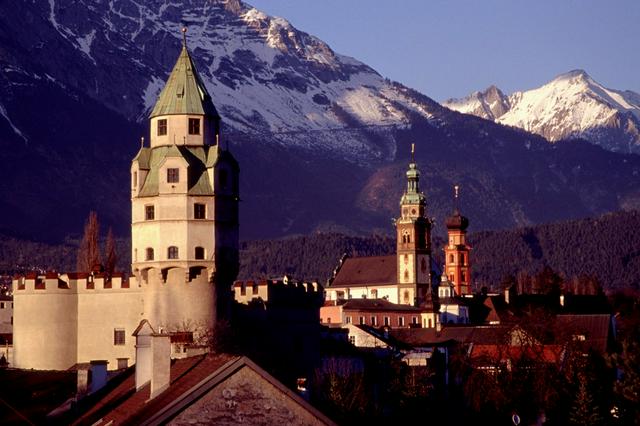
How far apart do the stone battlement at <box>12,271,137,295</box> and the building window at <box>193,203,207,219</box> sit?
192 inches

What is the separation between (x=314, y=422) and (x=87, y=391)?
47.8 ft

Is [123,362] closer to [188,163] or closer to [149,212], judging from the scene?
[149,212]

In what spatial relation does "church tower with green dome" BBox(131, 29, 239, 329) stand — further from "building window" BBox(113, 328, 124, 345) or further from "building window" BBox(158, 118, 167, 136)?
"building window" BBox(113, 328, 124, 345)

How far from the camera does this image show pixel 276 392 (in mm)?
43062

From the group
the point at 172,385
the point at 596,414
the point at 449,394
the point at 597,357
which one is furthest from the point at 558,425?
the point at 172,385

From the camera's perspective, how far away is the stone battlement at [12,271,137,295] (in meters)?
95.7

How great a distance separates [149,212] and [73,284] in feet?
18.2

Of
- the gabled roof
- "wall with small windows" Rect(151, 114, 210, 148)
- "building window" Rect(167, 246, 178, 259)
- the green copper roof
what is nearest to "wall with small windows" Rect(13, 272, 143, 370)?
"building window" Rect(167, 246, 178, 259)

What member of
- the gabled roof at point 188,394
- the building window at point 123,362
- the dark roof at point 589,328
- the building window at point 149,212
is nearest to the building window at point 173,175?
the building window at point 149,212

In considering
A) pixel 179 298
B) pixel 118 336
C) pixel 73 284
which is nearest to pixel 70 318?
pixel 73 284

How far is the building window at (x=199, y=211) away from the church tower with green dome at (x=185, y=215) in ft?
0.17

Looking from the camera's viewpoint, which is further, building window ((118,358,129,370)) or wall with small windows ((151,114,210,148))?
wall with small windows ((151,114,210,148))

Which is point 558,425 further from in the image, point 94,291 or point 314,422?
point 314,422

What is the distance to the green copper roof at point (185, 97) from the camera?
3802 inches
